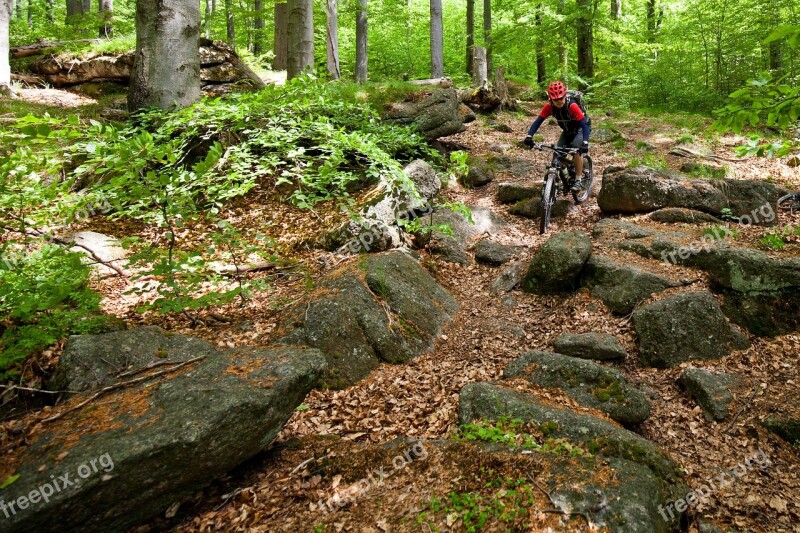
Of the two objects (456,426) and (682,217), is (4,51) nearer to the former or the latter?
(456,426)

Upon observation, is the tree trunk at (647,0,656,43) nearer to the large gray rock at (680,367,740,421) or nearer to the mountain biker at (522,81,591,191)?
the mountain biker at (522,81,591,191)

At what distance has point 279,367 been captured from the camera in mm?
3350

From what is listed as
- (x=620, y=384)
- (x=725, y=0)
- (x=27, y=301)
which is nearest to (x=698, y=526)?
(x=620, y=384)

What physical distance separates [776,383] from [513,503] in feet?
12.6

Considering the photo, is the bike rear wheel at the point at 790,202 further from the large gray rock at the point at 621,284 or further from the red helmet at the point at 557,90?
the red helmet at the point at 557,90

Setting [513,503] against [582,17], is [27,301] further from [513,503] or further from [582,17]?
[582,17]

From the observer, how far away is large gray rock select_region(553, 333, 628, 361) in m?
5.21

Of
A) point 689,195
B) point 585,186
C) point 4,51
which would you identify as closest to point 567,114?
point 585,186

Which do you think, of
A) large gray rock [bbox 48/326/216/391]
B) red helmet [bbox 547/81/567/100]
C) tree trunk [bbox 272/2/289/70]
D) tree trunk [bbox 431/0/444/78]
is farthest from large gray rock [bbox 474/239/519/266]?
tree trunk [bbox 272/2/289/70]

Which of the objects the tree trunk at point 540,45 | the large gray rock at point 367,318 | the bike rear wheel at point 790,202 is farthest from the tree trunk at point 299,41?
the tree trunk at point 540,45

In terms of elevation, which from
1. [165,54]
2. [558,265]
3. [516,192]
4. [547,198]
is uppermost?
[165,54]

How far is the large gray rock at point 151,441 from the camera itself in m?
2.32

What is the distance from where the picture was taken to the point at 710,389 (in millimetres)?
4605

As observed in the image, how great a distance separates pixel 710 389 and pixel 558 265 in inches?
101
